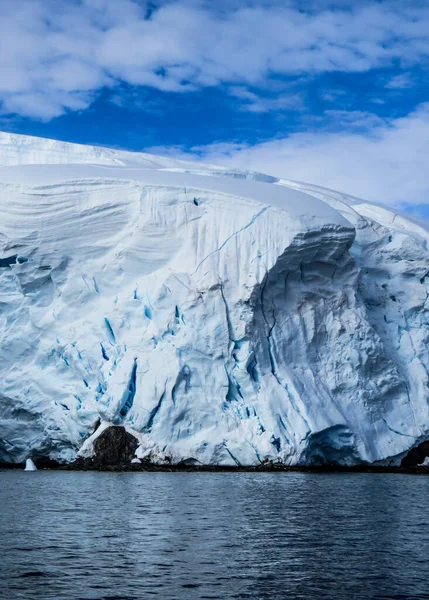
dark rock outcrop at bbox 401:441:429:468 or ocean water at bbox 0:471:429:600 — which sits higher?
dark rock outcrop at bbox 401:441:429:468

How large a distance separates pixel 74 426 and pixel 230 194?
22.8 feet

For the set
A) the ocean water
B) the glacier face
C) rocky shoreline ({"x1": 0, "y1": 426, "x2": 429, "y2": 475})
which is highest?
the glacier face

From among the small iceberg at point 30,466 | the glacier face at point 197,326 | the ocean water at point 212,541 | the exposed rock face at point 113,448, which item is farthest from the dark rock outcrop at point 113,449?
the ocean water at point 212,541

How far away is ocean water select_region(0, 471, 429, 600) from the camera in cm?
670

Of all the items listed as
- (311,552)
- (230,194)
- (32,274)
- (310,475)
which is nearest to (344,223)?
(230,194)

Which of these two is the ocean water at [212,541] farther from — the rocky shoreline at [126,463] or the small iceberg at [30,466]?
the small iceberg at [30,466]

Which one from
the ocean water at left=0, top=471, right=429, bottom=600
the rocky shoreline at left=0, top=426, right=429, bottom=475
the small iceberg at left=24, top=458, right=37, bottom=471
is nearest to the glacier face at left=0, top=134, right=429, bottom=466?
the rocky shoreline at left=0, top=426, right=429, bottom=475

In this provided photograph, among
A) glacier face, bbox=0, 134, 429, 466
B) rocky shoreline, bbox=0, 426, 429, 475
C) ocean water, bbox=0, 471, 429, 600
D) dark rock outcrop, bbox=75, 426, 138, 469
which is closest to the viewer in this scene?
ocean water, bbox=0, 471, 429, 600

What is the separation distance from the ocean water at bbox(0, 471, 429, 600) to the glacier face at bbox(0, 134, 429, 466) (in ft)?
12.0

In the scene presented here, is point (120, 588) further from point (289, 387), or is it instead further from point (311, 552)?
point (289, 387)

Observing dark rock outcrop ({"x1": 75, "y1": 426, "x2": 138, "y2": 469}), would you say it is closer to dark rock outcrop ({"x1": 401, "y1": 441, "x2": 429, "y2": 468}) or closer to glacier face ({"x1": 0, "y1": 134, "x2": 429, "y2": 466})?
glacier face ({"x1": 0, "y1": 134, "x2": 429, "y2": 466})

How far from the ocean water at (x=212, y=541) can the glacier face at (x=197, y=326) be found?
3.66 metres

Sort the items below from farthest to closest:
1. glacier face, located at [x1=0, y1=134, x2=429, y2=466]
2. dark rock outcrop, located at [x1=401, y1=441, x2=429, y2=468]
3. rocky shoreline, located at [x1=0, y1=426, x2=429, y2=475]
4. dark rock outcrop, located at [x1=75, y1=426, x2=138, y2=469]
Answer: dark rock outcrop, located at [x1=401, y1=441, x2=429, y2=468]
glacier face, located at [x1=0, y1=134, x2=429, y2=466]
dark rock outcrop, located at [x1=75, y1=426, x2=138, y2=469]
rocky shoreline, located at [x1=0, y1=426, x2=429, y2=475]

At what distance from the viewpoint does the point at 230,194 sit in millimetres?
20750
